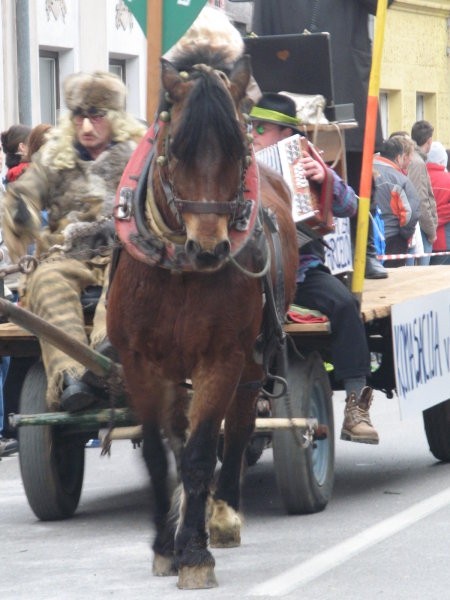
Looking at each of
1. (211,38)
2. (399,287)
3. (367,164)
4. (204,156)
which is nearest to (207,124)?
(204,156)

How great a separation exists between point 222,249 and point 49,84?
17151 mm

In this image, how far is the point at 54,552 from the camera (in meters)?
7.82

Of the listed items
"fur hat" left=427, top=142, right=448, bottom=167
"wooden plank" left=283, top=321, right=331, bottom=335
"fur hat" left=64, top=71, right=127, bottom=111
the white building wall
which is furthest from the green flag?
the white building wall

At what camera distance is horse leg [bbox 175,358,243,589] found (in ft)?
22.8

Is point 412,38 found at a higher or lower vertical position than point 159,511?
higher

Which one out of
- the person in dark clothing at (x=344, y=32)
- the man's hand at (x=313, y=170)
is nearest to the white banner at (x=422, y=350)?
the man's hand at (x=313, y=170)

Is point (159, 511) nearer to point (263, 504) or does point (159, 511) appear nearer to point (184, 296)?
point (184, 296)

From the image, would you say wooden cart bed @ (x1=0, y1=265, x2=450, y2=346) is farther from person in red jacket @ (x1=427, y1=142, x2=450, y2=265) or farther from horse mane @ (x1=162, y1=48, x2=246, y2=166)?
person in red jacket @ (x1=427, y1=142, x2=450, y2=265)

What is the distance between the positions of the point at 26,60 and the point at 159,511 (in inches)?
510

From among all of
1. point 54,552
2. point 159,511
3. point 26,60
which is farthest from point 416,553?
point 26,60

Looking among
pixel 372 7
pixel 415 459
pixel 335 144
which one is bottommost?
pixel 415 459

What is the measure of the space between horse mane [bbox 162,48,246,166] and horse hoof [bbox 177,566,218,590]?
154cm

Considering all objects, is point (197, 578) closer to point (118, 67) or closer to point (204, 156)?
point (204, 156)

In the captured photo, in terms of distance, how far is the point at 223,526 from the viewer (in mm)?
7746
